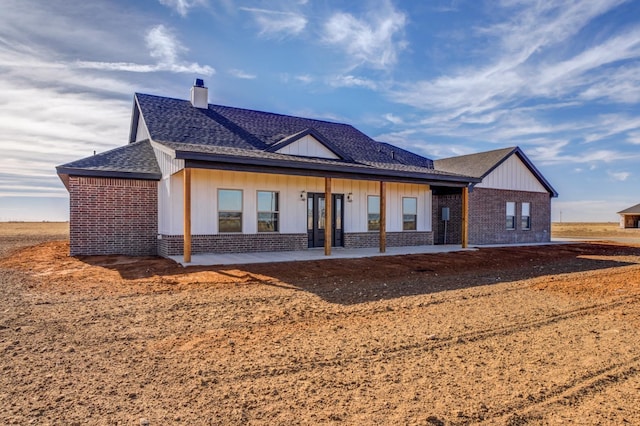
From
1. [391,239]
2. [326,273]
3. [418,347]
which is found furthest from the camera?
[391,239]

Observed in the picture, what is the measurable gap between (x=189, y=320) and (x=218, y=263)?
5077 mm

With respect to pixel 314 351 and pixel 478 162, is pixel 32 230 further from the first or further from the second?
pixel 314 351

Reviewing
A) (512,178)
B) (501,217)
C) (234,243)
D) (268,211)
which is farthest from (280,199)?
(512,178)

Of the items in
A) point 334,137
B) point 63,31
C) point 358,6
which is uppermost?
point 358,6

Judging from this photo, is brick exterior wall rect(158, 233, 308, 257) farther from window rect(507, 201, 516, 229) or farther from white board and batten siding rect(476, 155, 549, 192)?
window rect(507, 201, 516, 229)

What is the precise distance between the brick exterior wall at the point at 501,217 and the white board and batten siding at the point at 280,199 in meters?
3.28

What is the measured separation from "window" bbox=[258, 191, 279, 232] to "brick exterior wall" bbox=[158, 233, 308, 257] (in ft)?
0.94

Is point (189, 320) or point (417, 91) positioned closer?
point (189, 320)

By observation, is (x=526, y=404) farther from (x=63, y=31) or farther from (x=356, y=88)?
(x=356, y=88)

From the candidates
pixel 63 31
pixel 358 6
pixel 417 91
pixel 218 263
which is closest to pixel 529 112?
pixel 417 91

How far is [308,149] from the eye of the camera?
15.2 m

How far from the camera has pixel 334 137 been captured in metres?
18.9

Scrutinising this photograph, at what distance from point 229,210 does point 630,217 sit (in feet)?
170

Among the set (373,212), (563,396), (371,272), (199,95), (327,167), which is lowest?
(563,396)
